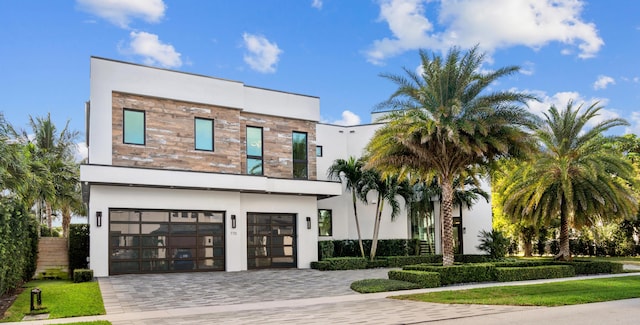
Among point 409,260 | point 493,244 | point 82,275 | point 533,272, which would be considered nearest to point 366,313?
point 533,272

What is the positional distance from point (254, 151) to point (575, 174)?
13594mm

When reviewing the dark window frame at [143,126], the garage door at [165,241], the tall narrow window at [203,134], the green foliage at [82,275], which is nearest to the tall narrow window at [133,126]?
the dark window frame at [143,126]

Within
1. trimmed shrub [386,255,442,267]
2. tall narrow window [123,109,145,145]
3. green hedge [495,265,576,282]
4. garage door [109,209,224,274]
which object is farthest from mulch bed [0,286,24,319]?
trimmed shrub [386,255,442,267]

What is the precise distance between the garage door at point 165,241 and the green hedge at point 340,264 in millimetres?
4294

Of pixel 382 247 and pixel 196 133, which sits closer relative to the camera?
pixel 196 133

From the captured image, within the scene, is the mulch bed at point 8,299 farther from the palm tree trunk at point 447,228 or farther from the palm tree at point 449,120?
the palm tree trunk at point 447,228

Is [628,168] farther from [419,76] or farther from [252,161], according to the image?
[252,161]

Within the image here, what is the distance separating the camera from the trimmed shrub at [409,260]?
26688 mm

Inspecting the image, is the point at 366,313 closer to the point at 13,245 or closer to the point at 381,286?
the point at 381,286

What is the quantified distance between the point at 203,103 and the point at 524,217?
14701 mm

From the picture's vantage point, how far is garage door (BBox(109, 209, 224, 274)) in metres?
21.2

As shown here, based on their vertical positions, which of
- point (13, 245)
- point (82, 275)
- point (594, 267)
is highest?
point (13, 245)

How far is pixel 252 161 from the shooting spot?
2509 centimetres

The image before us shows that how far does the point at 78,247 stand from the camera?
2138cm
